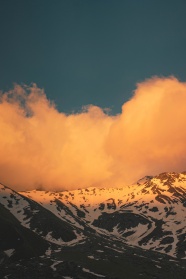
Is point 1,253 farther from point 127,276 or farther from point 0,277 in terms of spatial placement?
point 127,276

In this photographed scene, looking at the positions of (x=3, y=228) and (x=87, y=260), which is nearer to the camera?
(x=87, y=260)

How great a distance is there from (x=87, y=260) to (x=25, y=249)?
3190cm

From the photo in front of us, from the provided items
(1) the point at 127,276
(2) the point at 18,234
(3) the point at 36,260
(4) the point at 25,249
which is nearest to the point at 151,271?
(1) the point at 127,276

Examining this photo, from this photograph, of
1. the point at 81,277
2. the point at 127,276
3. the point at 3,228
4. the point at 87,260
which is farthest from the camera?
the point at 3,228

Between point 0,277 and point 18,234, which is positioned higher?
point 18,234

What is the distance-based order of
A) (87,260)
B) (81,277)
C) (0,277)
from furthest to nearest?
(87,260), (81,277), (0,277)

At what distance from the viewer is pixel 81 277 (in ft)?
394

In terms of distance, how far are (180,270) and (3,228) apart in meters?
95.0

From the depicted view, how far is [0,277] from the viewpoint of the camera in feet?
363

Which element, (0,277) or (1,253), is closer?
(0,277)

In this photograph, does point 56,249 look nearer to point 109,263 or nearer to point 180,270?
point 109,263

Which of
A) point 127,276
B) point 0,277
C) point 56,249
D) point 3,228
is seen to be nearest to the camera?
point 0,277

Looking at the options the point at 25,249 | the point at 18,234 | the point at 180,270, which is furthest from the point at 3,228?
Answer: the point at 180,270

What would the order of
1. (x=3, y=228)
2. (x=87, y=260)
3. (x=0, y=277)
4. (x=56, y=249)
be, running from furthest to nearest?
1. (x=56, y=249)
2. (x=3, y=228)
3. (x=87, y=260)
4. (x=0, y=277)
